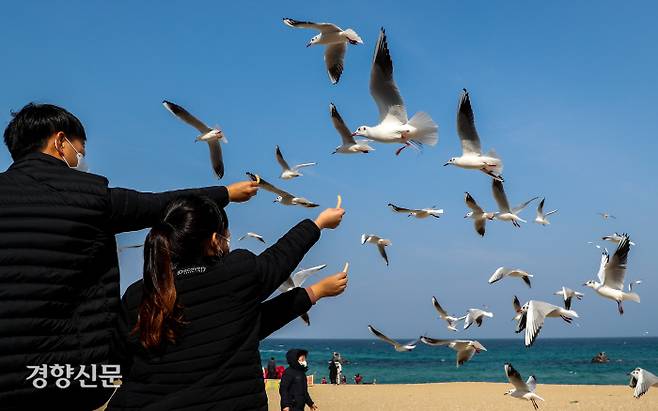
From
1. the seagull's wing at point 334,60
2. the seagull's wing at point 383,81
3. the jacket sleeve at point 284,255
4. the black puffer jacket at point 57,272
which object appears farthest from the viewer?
the seagull's wing at point 334,60

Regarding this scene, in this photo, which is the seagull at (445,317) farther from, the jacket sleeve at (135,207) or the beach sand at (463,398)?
the jacket sleeve at (135,207)

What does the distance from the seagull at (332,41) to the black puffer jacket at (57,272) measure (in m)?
6.63

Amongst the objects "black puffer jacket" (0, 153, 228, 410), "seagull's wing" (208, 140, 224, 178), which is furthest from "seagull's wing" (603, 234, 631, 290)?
"black puffer jacket" (0, 153, 228, 410)

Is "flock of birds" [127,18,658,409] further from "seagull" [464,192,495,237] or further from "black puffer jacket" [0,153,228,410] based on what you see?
"black puffer jacket" [0,153,228,410]

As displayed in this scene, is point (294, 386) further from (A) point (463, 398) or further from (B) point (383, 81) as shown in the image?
(A) point (463, 398)

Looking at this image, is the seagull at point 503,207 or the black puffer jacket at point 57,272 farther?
the seagull at point 503,207

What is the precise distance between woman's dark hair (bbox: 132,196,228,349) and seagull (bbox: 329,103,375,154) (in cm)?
704

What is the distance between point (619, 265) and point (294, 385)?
5.43m

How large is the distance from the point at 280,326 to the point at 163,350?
359mm

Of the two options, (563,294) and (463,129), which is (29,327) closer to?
(463,129)

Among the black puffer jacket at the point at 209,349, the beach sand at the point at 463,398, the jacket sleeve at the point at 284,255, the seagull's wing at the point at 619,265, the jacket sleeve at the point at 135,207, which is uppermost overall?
the seagull's wing at the point at 619,265

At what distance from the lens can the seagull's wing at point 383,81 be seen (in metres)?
7.61

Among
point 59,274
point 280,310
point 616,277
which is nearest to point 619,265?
point 616,277

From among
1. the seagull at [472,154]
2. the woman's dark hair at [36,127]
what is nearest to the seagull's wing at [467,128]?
the seagull at [472,154]
